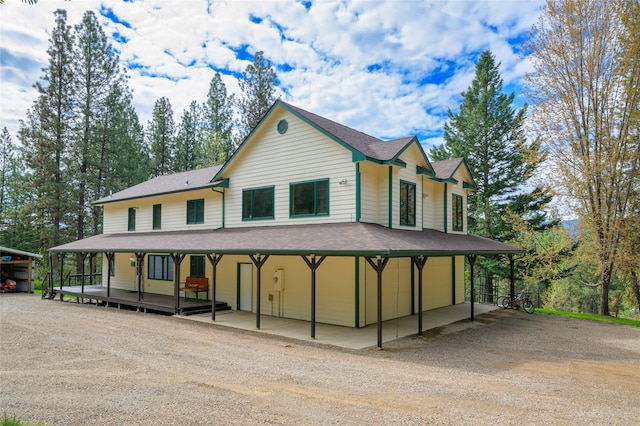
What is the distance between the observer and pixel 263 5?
11141 millimetres

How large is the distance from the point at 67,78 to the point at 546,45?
30.3 m

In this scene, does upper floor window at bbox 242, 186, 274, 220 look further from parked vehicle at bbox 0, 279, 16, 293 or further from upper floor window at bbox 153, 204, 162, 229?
parked vehicle at bbox 0, 279, 16, 293

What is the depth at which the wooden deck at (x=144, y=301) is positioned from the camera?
14281 millimetres

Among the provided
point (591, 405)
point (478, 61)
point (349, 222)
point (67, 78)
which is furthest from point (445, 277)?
point (67, 78)

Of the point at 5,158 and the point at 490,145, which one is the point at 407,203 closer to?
the point at 490,145

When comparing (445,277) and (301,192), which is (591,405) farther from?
(445,277)

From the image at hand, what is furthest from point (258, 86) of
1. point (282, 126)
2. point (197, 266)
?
point (197, 266)

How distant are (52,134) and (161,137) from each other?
31.0ft

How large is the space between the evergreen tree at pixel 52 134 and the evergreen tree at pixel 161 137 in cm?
812

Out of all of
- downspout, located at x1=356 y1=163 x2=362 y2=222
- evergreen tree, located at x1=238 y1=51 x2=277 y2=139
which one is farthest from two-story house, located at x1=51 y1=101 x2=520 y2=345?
evergreen tree, located at x1=238 y1=51 x2=277 y2=139

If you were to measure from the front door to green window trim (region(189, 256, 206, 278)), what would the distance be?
2313 mm

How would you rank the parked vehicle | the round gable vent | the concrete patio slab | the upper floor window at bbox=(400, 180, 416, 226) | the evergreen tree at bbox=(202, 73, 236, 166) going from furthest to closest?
1. the evergreen tree at bbox=(202, 73, 236, 166)
2. the parked vehicle
3. the round gable vent
4. the upper floor window at bbox=(400, 180, 416, 226)
5. the concrete patio slab

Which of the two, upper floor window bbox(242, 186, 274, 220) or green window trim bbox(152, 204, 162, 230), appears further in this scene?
green window trim bbox(152, 204, 162, 230)

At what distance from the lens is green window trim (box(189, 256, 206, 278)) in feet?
53.3
